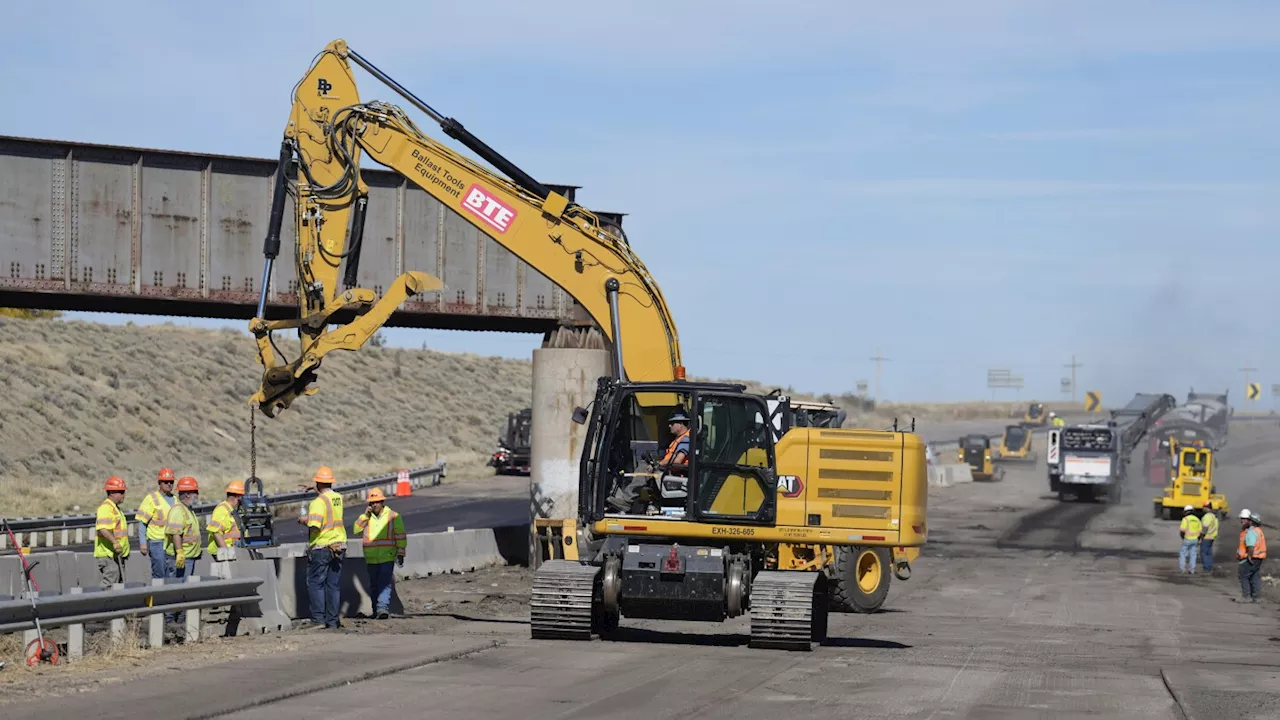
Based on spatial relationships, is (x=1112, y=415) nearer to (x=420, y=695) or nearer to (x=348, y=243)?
(x=348, y=243)

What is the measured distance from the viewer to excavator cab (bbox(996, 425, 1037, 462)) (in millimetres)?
97938

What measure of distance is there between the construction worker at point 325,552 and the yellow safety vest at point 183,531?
4.61 ft

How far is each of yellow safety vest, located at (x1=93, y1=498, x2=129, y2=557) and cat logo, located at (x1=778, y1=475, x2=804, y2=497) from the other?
7.61 m

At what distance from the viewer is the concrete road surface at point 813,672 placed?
13016mm

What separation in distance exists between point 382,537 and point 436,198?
4.55 meters

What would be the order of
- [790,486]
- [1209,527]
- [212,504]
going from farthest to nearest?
[212,504] < [1209,527] < [790,486]

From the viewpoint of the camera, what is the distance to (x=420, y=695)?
13445 mm

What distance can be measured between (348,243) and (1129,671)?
1087 cm

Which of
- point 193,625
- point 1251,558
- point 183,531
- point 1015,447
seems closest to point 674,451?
point 193,625

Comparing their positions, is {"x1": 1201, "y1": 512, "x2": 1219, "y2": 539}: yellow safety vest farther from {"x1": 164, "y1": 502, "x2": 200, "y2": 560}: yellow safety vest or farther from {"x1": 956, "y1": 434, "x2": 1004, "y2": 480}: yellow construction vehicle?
{"x1": 956, "y1": 434, "x2": 1004, "y2": 480}: yellow construction vehicle

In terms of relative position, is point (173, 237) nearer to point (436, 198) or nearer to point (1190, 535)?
point (436, 198)

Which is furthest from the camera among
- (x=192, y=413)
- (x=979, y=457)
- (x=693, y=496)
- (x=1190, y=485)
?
(x=192, y=413)

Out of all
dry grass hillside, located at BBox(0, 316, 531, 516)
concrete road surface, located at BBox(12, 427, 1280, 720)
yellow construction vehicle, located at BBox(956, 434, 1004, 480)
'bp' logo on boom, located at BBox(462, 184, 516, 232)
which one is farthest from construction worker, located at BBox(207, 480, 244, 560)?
yellow construction vehicle, located at BBox(956, 434, 1004, 480)

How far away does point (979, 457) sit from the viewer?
260ft
